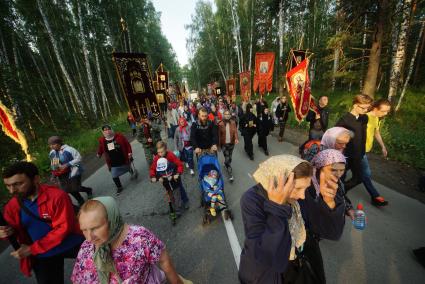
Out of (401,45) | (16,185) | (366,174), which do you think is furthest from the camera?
(401,45)

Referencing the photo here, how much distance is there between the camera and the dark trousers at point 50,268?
2210mm

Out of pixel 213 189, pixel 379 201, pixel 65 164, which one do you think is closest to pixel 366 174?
pixel 379 201

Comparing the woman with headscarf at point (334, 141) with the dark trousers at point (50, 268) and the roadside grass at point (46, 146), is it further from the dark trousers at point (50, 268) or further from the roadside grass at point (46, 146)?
the roadside grass at point (46, 146)

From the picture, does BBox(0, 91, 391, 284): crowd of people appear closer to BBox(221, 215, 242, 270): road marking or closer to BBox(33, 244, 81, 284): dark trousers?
BBox(33, 244, 81, 284): dark trousers

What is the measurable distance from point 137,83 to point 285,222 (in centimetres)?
769

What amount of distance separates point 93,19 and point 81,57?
8937 millimetres

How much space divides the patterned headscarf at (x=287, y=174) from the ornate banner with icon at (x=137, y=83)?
22.5 ft

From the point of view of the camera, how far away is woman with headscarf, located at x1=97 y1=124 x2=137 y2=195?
534 cm

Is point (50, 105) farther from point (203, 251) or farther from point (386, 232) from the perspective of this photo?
point (386, 232)

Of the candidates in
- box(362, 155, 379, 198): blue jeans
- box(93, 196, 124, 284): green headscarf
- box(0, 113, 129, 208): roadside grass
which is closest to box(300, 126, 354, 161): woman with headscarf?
box(362, 155, 379, 198): blue jeans

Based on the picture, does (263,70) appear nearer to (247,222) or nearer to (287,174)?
(287,174)

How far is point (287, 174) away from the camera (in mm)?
1279

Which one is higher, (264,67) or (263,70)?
(264,67)

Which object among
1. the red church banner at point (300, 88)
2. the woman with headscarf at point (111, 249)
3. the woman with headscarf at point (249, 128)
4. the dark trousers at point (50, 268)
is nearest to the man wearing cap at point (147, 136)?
the woman with headscarf at point (249, 128)
